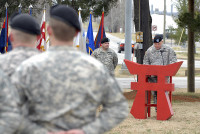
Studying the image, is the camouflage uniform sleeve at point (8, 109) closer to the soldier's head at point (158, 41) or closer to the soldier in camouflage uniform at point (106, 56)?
the soldier's head at point (158, 41)

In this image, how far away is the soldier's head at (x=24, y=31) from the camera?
319cm

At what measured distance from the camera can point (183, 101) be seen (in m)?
14.3

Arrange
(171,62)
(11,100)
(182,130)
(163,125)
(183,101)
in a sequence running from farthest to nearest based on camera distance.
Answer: (183,101) → (171,62) → (163,125) → (182,130) → (11,100)

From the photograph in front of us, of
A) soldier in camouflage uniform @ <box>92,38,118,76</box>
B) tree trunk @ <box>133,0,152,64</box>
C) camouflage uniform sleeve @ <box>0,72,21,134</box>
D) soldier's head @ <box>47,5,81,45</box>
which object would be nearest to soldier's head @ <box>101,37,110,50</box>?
soldier in camouflage uniform @ <box>92,38,118,76</box>

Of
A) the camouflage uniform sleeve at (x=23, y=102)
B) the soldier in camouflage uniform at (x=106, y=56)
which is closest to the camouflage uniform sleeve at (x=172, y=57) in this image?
the soldier in camouflage uniform at (x=106, y=56)

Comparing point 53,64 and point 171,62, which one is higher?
point 53,64

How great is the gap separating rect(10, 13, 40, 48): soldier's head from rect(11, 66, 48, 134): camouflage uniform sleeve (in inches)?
14.5

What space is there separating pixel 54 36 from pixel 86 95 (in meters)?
0.40

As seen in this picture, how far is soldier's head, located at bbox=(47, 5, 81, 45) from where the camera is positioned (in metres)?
2.98

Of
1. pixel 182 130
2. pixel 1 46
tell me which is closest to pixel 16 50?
pixel 182 130

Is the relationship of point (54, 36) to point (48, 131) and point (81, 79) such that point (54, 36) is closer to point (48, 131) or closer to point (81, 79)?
point (81, 79)

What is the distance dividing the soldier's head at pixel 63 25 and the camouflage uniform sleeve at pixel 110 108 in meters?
0.33

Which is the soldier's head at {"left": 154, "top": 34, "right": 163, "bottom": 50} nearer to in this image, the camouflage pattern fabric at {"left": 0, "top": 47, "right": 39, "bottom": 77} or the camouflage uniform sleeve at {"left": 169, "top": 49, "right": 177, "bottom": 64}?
the camouflage uniform sleeve at {"left": 169, "top": 49, "right": 177, "bottom": 64}

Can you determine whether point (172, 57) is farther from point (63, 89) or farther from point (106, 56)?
point (63, 89)
